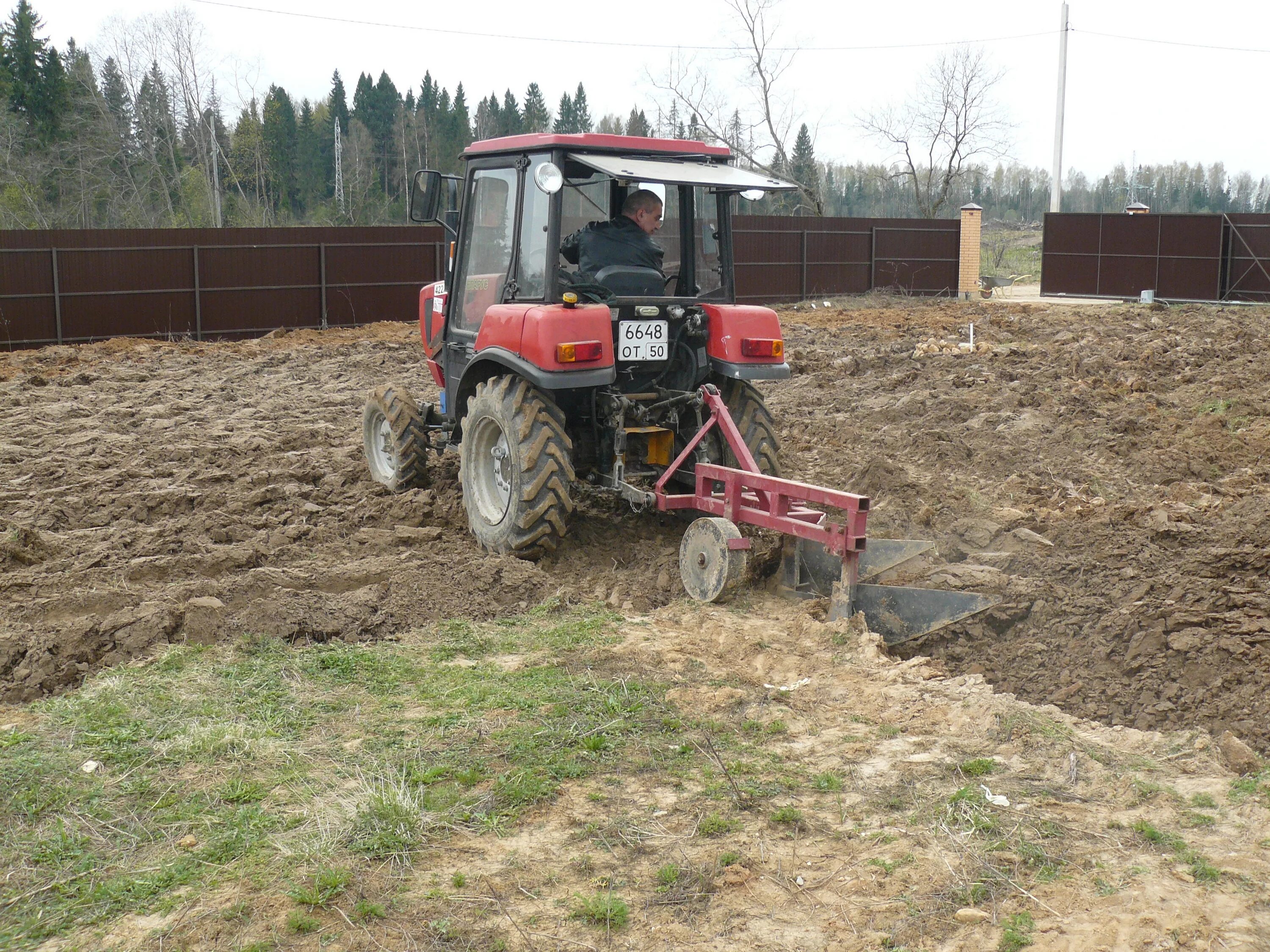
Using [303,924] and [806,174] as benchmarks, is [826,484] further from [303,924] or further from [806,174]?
[806,174]

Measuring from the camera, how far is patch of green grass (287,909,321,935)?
325cm

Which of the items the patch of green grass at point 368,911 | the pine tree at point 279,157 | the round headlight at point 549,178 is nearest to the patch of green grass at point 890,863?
the patch of green grass at point 368,911

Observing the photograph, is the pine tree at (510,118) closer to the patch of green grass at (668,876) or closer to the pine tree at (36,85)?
the pine tree at (36,85)

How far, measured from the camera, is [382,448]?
8977mm

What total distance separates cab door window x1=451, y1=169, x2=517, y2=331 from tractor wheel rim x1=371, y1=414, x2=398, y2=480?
133cm

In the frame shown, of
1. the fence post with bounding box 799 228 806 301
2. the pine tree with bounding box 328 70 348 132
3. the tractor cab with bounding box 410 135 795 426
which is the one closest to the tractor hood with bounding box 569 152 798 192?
the tractor cab with bounding box 410 135 795 426

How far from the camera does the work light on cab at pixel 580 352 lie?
652 centimetres

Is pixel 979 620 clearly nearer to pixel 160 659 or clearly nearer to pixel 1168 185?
pixel 160 659

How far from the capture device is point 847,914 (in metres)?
3.36

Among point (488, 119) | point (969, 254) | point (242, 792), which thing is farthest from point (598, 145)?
point (488, 119)

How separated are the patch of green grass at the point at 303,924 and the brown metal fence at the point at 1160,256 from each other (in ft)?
86.0

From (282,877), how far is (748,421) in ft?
14.6

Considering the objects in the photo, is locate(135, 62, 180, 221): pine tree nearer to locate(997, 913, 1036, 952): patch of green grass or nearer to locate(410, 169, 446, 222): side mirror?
locate(410, 169, 446, 222): side mirror

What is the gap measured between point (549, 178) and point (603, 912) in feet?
14.0
